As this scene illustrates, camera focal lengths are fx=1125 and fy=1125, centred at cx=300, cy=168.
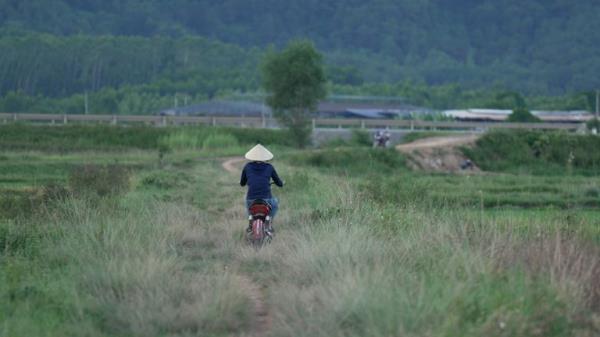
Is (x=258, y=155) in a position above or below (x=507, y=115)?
above

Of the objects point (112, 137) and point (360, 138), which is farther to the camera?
point (360, 138)

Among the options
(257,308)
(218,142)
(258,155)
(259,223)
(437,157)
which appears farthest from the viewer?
(218,142)

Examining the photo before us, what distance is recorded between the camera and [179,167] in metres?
36.0

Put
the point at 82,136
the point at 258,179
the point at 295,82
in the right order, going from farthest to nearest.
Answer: the point at 295,82
the point at 82,136
the point at 258,179

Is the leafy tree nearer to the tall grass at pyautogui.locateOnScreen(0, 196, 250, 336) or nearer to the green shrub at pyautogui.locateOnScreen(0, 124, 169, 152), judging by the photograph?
the green shrub at pyautogui.locateOnScreen(0, 124, 169, 152)

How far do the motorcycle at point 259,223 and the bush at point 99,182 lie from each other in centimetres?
519


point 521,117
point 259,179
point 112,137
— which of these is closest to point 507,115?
point 521,117

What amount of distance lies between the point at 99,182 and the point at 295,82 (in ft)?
102

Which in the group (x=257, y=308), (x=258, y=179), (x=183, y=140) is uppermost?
(x=258, y=179)

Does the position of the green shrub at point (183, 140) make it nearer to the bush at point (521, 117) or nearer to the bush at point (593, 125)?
the bush at point (593, 125)

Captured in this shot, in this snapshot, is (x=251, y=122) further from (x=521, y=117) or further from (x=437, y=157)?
(x=437, y=157)

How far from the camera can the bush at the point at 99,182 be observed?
69.6 feet

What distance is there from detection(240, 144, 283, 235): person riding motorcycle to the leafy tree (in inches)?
1420

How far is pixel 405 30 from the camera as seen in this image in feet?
609
